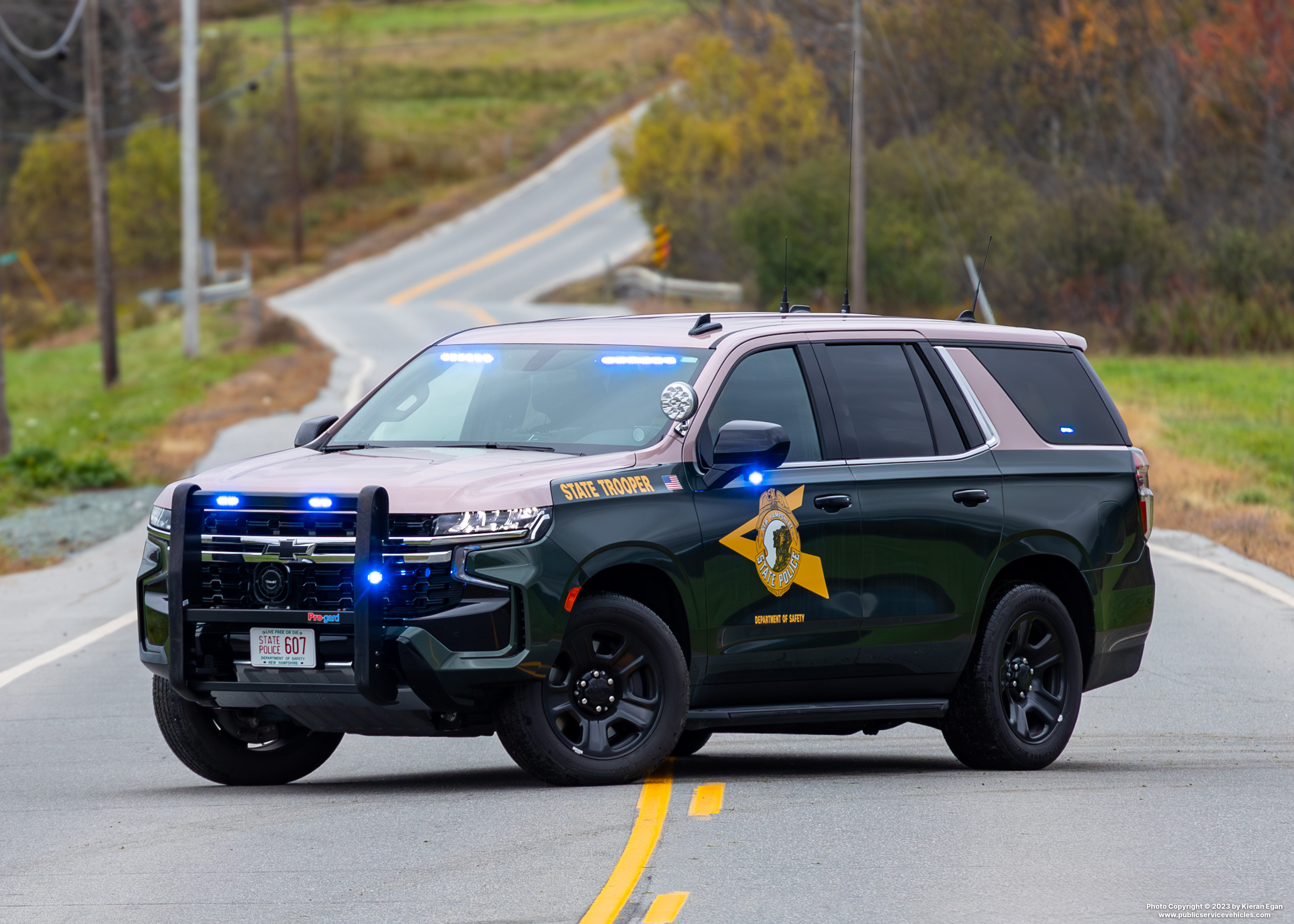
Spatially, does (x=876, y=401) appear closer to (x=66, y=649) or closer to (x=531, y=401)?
(x=531, y=401)

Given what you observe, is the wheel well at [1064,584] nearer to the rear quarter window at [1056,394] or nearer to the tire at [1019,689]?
the tire at [1019,689]

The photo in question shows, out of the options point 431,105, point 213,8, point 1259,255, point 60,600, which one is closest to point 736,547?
point 60,600

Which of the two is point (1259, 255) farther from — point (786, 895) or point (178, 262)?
point (178, 262)

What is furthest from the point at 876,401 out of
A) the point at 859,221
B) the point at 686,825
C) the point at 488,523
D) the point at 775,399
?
the point at 859,221

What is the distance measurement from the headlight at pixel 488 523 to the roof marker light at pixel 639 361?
4.19 ft

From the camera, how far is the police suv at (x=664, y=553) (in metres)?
7.65

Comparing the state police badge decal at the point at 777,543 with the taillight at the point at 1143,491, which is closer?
the state police badge decal at the point at 777,543

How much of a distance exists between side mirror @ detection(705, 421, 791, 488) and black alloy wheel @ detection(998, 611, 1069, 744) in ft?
5.76

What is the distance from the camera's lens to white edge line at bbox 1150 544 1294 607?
Result: 1561 centimetres

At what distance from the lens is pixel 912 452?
9172 mm

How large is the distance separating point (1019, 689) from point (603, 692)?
2.39 m

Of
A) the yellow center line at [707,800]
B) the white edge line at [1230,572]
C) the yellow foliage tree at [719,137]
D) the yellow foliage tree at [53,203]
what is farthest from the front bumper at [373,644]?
the yellow foliage tree at [53,203]

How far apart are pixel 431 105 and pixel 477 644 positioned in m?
98.1

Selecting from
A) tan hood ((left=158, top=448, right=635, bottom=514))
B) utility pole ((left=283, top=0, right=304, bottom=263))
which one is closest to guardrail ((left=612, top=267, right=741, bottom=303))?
utility pole ((left=283, top=0, right=304, bottom=263))
